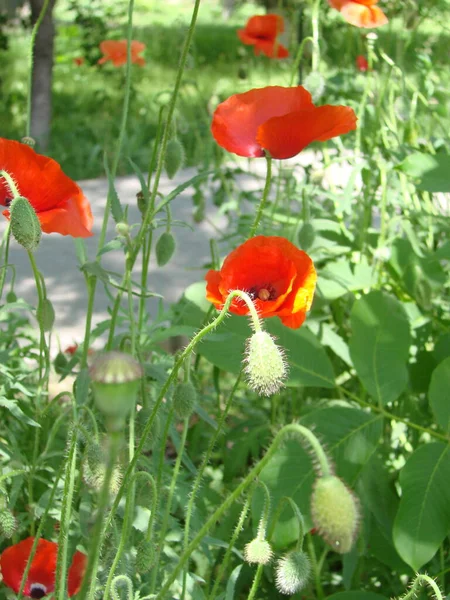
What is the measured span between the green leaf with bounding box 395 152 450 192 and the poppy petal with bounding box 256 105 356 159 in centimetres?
31

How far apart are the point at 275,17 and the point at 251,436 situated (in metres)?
1.70

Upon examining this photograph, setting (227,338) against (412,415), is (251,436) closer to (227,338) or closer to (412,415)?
(412,415)

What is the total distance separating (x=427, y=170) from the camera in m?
1.60

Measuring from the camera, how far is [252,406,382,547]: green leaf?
1367 millimetres

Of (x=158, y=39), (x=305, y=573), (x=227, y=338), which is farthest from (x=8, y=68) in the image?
(x=305, y=573)

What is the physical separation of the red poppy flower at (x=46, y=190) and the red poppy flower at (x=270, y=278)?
0.24 metres

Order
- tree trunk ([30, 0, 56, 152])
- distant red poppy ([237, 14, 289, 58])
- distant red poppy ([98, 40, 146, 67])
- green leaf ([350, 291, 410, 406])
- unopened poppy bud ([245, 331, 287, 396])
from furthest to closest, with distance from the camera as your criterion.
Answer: tree trunk ([30, 0, 56, 152]), distant red poppy ([98, 40, 146, 67]), distant red poppy ([237, 14, 289, 58]), green leaf ([350, 291, 410, 406]), unopened poppy bud ([245, 331, 287, 396])

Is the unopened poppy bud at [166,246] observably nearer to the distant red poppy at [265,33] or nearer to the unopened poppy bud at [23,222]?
the unopened poppy bud at [23,222]

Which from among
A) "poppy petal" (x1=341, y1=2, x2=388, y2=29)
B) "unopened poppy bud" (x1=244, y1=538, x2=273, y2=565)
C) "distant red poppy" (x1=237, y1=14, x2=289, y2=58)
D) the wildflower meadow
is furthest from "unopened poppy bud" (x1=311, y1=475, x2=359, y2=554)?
"distant red poppy" (x1=237, y1=14, x2=289, y2=58)

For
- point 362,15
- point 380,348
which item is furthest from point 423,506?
point 362,15

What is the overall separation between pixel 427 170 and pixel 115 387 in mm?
1110

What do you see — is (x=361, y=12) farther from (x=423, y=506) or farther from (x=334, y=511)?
(x=334, y=511)

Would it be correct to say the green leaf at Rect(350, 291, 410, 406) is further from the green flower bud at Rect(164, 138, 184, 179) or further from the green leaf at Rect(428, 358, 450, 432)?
the green flower bud at Rect(164, 138, 184, 179)

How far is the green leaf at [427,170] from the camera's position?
1.57m
